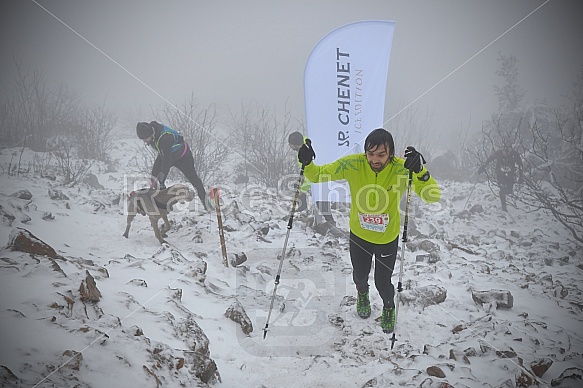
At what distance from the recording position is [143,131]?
19.7 feet

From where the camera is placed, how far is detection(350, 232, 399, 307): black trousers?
3.44 meters

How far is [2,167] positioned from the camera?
9.01 metres

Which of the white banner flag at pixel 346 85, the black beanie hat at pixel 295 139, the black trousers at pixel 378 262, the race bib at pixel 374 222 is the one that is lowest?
the black trousers at pixel 378 262

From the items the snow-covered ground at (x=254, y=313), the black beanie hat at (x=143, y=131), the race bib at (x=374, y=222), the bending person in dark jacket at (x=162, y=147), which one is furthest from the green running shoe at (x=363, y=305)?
the black beanie hat at (x=143, y=131)

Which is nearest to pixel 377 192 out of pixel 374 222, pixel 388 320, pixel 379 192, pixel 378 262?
pixel 379 192

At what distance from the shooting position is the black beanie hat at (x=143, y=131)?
598cm

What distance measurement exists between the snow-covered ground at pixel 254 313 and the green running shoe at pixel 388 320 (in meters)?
0.09

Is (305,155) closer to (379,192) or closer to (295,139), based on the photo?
(379,192)

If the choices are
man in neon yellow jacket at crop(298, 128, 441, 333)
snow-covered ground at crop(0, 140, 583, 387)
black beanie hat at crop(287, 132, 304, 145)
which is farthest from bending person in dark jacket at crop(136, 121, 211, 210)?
man in neon yellow jacket at crop(298, 128, 441, 333)

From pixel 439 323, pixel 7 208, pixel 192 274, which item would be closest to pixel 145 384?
pixel 192 274

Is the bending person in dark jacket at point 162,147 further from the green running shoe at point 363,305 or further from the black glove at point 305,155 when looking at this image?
the green running shoe at point 363,305

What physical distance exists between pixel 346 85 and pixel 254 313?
5.61m

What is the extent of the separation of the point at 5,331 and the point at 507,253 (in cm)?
856

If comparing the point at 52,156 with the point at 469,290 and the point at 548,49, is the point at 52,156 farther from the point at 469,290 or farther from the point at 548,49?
the point at 548,49
